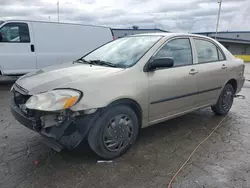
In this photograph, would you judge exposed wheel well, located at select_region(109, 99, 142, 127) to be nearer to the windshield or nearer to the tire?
the tire

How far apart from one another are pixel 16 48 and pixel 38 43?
2.29 ft

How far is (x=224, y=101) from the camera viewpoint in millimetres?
4883

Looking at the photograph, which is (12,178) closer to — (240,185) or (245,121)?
(240,185)

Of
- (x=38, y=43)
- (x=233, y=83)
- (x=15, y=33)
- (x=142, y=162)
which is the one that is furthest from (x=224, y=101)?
(x=15, y=33)

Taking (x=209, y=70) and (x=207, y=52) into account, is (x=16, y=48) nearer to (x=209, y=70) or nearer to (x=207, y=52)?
(x=207, y=52)

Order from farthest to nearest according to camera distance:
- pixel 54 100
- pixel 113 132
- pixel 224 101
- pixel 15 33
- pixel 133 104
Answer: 1. pixel 15 33
2. pixel 224 101
3. pixel 133 104
4. pixel 113 132
5. pixel 54 100

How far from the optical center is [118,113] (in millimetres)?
2996

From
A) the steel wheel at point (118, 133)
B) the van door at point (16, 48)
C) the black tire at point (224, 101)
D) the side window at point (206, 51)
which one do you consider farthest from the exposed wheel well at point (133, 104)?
the van door at point (16, 48)

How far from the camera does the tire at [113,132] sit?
9.38 feet

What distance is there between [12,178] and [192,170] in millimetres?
2088

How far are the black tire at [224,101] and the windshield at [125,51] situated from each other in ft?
6.50

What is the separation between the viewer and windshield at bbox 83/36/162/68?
3.41 meters

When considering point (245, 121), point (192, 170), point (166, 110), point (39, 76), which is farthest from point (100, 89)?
point (245, 121)

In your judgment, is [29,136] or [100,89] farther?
[29,136]
